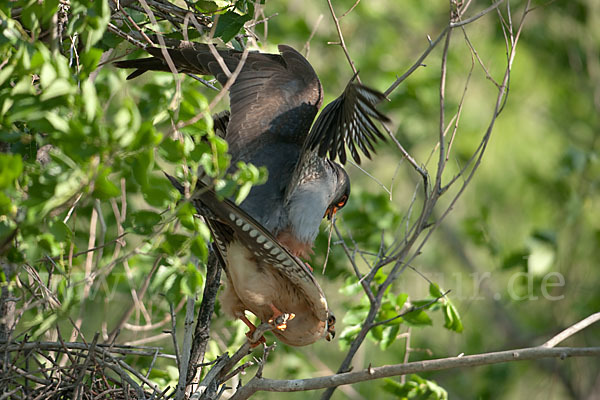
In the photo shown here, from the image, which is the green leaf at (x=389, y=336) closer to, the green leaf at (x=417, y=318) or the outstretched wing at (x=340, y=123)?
the green leaf at (x=417, y=318)

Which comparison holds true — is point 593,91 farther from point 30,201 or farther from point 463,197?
point 30,201

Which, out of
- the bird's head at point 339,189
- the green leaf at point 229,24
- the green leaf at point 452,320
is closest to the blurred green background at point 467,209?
the green leaf at point 452,320

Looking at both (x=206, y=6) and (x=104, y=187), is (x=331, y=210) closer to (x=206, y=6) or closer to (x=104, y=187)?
(x=206, y=6)

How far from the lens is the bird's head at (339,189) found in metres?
3.77

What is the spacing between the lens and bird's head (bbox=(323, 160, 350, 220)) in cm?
377

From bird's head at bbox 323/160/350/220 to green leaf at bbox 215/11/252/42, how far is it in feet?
3.04

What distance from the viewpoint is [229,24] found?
10.2ft

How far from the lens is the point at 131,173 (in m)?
2.02

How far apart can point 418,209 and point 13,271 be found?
6703 mm

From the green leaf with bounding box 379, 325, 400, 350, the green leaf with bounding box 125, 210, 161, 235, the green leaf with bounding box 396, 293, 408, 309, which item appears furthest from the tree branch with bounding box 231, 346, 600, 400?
the green leaf with bounding box 396, 293, 408, 309

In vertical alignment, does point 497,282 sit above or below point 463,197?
below

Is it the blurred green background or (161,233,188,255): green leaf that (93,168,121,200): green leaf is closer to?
(161,233,188,255): green leaf

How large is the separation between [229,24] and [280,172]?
79 centimetres

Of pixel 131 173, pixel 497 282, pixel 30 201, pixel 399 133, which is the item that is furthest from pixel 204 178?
pixel 497 282
